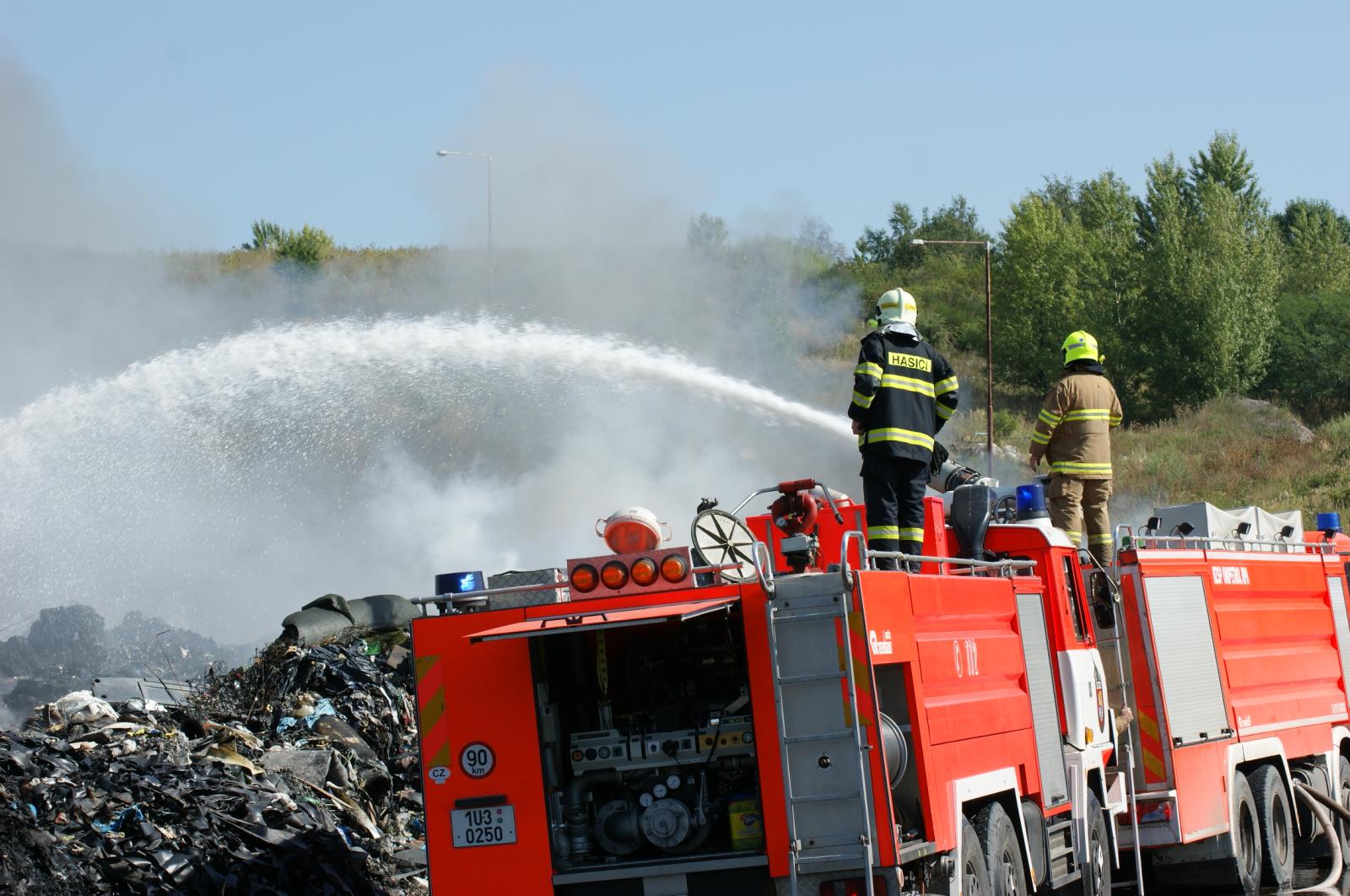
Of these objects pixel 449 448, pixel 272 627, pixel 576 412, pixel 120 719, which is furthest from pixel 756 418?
pixel 120 719

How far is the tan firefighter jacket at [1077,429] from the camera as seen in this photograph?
38.7 feet

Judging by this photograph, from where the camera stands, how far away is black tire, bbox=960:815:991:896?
7.31 meters

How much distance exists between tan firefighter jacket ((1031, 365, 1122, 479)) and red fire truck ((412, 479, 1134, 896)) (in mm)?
4009

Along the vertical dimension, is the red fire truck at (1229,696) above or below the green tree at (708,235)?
below

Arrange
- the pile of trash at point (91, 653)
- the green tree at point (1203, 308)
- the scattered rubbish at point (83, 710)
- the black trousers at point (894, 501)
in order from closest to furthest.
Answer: the black trousers at point (894, 501) < the scattered rubbish at point (83, 710) < the pile of trash at point (91, 653) < the green tree at point (1203, 308)

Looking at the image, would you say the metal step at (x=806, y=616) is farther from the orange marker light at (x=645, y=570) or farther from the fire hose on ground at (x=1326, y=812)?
the fire hose on ground at (x=1326, y=812)

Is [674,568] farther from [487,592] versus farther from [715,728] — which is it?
Result: [487,592]

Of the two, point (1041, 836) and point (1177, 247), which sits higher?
point (1177, 247)

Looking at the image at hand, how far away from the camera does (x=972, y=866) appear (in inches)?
293

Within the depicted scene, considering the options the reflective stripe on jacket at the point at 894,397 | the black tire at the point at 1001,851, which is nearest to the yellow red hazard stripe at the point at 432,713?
the black tire at the point at 1001,851

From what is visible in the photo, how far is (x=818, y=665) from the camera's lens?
6609mm

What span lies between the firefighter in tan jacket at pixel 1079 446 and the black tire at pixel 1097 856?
99.2 inches

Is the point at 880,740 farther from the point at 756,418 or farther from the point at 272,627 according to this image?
the point at 756,418

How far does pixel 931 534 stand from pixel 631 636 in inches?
107
